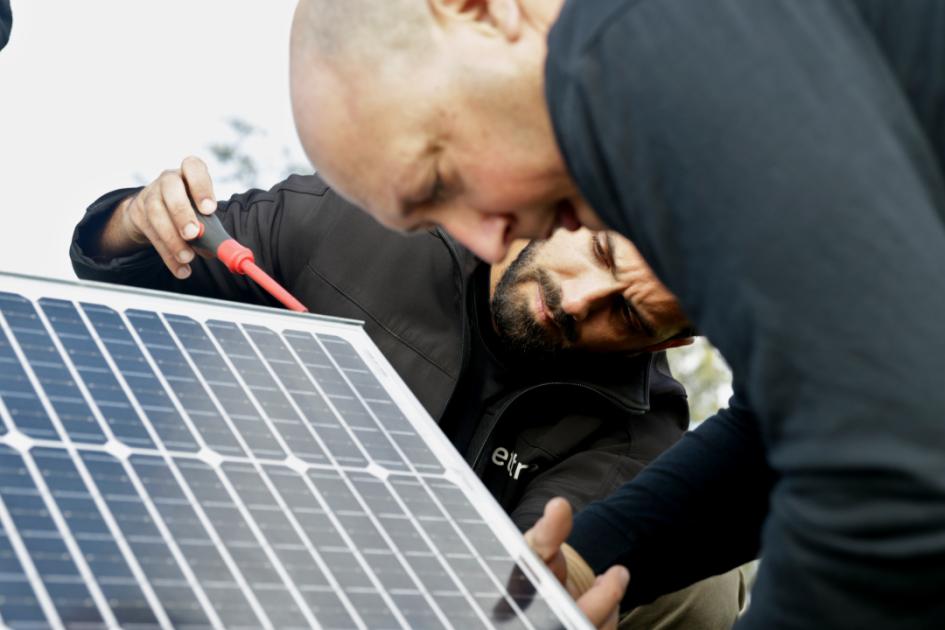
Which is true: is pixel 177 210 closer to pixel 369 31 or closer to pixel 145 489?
pixel 145 489

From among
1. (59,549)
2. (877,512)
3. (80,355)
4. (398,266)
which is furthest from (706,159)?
(398,266)

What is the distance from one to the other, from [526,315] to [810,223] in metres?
2.34

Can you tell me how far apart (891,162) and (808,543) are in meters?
0.41

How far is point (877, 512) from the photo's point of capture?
1.22m

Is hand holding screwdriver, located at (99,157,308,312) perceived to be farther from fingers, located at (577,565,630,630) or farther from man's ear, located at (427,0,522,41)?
man's ear, located at (427,0,522,41)

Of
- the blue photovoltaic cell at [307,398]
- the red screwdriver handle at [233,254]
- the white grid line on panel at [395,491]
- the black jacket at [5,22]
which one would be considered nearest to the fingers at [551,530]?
the white grid line on panel at [395,491]

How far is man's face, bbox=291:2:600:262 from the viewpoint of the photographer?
155 cm

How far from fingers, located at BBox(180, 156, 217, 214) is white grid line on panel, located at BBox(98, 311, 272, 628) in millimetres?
1042

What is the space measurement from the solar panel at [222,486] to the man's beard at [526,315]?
1.16m

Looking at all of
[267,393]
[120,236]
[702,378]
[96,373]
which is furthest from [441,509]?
[702,378]

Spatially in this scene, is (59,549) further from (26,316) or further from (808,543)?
(808,543)

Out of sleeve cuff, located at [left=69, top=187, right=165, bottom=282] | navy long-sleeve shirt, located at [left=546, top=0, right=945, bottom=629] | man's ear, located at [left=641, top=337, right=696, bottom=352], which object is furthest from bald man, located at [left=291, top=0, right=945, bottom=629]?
sleeve cuff, located at [left=69, top=187, right=165, bottom=282]

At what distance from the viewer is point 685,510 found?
2.57 metres

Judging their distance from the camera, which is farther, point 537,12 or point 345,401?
point 345,401
